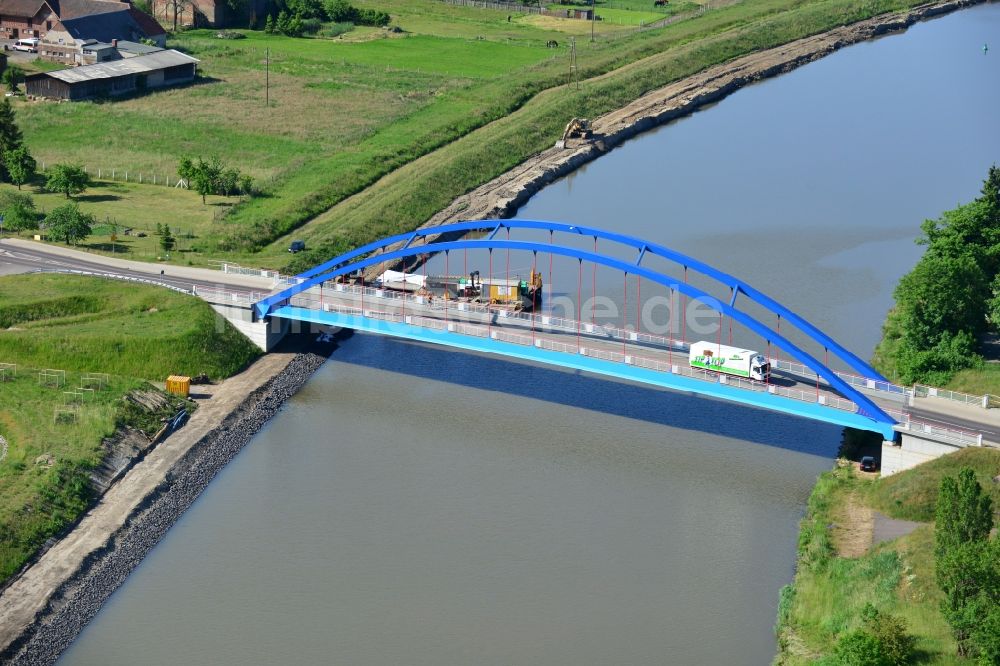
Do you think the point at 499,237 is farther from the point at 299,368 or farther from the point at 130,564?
the point at 130,564

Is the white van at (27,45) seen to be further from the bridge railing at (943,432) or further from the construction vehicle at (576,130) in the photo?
the bridge railing at (943,432)

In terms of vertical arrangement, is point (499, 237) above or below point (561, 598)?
above

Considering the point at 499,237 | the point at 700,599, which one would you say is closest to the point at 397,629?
the point at 700,599

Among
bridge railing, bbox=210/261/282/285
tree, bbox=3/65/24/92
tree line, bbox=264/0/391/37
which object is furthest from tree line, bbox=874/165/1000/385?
tree line, bbox=264/0/391/37

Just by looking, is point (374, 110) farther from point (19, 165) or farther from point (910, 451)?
point (910, 451)

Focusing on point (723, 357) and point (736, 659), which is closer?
point (736, 659)

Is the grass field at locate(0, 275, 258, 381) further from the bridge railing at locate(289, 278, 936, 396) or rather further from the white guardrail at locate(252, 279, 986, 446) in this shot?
the bridge railing at locate(289, 278, 936, 396)

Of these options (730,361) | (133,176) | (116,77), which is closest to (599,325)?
(730,361)
